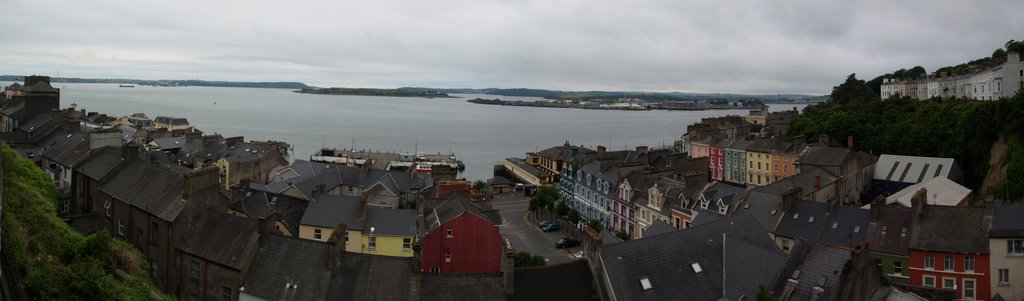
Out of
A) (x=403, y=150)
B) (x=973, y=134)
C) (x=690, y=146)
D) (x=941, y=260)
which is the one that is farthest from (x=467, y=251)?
(x=403, y=150)

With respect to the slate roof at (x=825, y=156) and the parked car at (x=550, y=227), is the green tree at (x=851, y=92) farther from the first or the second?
the parked car at (x=550, y=227)

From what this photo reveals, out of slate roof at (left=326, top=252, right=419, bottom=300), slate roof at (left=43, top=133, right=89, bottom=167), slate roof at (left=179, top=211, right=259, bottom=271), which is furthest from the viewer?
slate roof at (left=43, top=133, right=89, bottom=167)

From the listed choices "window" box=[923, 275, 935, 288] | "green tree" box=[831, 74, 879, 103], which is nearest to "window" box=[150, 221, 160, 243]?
"window" box=[923, 275, 935, 288]

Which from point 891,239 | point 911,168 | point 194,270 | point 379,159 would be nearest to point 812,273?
point 891,239

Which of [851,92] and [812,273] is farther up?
[851,92]

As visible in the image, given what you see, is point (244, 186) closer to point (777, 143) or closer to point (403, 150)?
point (777, 143)

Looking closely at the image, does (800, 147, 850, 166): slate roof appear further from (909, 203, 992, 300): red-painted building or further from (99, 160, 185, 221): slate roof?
(99, 160, 185, 221): slate roof

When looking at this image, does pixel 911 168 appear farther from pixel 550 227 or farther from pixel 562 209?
pixel 550 227

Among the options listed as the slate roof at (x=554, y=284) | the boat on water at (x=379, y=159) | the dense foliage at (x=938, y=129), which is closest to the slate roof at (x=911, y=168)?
the dense foliage at (x=938, y=129)
